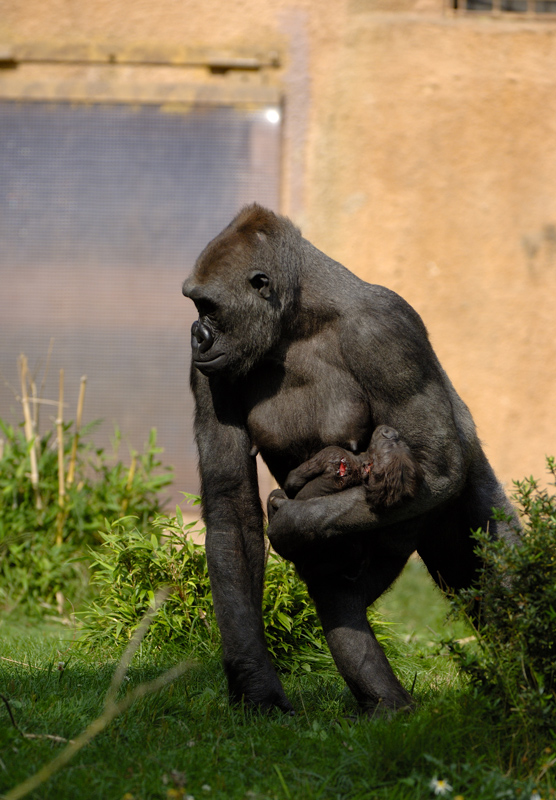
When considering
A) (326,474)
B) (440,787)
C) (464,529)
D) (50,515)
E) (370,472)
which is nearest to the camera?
(440,787)

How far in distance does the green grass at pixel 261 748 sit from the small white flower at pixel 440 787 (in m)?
0.03

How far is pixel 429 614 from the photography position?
5.77 metres

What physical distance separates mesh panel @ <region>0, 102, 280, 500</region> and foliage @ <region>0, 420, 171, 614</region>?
1.34 meters

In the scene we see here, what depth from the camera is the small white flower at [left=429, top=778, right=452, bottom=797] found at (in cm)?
223

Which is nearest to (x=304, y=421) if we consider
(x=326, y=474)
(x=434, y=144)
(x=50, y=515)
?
(x=326, y=474)

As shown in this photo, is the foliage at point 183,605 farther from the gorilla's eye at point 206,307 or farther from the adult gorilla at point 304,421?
the gorilla's eye at point 206,307

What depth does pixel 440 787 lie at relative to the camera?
223 cm

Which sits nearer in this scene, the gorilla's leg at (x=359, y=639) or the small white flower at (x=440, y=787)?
the small white flower at (x=440, y=787)

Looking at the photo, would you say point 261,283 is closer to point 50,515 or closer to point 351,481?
point 351,481

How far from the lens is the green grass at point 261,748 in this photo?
2.25m

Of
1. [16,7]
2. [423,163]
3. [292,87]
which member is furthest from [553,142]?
[16,7]

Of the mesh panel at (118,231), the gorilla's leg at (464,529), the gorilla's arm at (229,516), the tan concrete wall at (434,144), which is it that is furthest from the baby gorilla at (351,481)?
the tan concrete wall at (434,144)

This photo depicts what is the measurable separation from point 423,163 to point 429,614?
3.62 metres

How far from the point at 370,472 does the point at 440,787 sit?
100 cm
